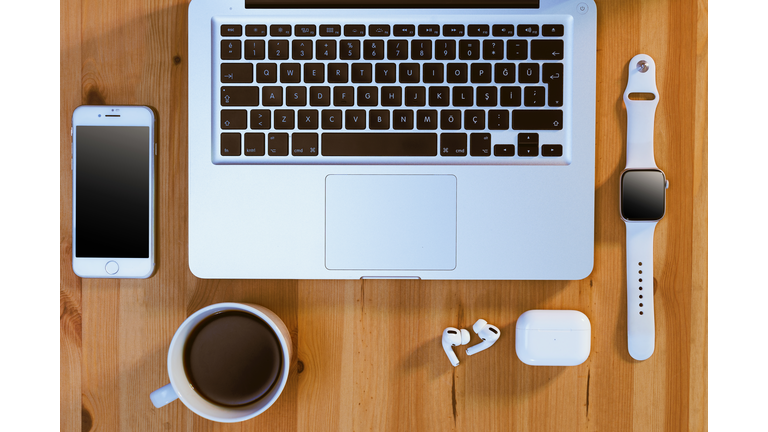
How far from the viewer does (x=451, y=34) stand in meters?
0.66

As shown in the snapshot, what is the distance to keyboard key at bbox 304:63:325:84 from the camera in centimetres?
66

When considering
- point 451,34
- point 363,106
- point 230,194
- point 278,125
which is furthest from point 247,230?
point 451,34

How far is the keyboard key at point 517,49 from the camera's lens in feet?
2.15

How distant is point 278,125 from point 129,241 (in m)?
0.35

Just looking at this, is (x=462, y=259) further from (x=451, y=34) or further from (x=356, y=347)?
(x=451, y=34)

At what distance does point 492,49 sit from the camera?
66 cm

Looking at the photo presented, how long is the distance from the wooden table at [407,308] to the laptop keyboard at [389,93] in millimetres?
127

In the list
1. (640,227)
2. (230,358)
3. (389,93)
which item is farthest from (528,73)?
(230,358)

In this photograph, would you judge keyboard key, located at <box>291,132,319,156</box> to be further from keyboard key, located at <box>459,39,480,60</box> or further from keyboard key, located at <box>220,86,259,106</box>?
keyboard key, located at <box>459,39,480,60</box>

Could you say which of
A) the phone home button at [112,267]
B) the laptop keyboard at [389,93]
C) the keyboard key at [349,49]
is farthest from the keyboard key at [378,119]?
the phone home button at [112,267]

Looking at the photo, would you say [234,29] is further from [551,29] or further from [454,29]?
[551,29]

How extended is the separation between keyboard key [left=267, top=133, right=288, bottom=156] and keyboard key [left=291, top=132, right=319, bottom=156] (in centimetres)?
1

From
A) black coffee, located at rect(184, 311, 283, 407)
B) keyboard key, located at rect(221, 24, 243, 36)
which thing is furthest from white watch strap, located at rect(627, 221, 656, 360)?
keyboard key, located at rect(221, 24, 243, 36)

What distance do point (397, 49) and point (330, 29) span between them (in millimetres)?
121
